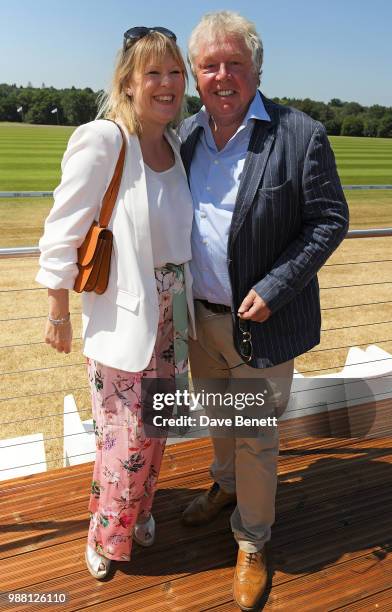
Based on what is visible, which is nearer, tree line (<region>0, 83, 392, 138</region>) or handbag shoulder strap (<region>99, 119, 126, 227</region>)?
handbag shoulder strap (<region>99, 119, 126, 227</region>)

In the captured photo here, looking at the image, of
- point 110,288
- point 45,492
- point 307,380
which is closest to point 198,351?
point 110,288

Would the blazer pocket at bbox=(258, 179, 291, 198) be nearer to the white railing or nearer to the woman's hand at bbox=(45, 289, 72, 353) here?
the woman's hand at bbox=(45, 289, 72, 353)

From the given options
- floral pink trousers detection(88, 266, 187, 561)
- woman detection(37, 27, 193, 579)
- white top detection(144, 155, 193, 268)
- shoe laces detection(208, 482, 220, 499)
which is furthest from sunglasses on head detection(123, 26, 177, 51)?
shoe laces detection(208, 482, 220, 499)

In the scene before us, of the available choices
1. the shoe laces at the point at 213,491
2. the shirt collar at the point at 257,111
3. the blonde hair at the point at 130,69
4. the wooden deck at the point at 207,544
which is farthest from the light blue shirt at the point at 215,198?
the wooden deck at the point at 207,544

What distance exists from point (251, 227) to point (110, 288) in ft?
1.51

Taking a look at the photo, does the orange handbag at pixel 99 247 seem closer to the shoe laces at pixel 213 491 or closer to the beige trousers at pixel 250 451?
the beige trousers at pixel 250 451

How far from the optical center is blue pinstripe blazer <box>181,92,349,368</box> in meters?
1.64

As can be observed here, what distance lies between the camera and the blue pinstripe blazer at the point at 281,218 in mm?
1645

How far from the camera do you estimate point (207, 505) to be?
2.21 m

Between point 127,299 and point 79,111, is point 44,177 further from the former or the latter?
point 79,111

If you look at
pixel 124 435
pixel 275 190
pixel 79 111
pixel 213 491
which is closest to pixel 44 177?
pixel 213 491

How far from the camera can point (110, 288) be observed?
1.69 meters

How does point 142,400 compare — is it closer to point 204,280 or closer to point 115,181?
point 204,280

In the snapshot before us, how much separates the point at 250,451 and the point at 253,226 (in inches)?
29.9
